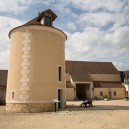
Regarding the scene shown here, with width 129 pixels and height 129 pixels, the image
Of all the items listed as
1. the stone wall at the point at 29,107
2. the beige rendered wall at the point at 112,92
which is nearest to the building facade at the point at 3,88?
the stone wall at the point at 29,107

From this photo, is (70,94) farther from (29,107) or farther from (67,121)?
(67,121)

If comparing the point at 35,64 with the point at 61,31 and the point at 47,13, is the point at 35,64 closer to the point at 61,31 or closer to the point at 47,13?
the point at 61,31

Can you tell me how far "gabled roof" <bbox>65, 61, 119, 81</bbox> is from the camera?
44.8 metres

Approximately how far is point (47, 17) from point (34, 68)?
620 centimetres

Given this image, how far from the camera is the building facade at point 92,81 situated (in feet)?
143

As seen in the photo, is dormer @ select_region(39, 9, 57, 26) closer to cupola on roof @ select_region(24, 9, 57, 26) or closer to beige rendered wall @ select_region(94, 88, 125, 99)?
cupola on roof @ select_region(24, 9, 57, 26)

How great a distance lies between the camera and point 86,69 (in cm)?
4834

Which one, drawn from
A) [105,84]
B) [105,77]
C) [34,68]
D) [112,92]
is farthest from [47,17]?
[105,77]

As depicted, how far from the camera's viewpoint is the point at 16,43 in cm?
2167

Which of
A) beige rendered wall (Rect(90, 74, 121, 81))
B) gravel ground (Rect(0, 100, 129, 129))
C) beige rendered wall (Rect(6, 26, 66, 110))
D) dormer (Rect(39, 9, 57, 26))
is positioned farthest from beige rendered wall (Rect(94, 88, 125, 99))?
gravel ground (Rect(0, 100, 129, 129))

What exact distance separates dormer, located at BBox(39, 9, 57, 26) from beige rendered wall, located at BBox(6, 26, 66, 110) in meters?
1.58

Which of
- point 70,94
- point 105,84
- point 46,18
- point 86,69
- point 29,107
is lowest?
point 29,107

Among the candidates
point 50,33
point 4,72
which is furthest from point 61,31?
point 4,72

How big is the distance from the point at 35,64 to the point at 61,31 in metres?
4.83
